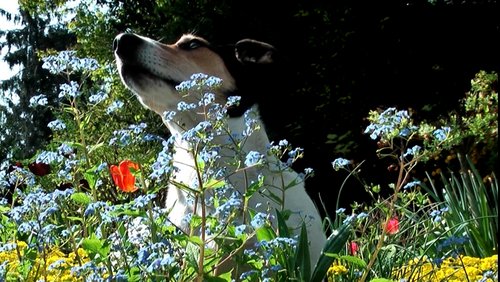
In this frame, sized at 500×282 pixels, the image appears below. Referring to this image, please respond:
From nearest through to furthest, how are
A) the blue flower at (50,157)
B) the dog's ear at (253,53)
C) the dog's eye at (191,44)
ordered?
the blue flower at (50,157) → the dog's eye at (191,44) → the dog's ear at (253,53)

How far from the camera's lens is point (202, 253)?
8.03 feet

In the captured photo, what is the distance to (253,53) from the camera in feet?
16.4

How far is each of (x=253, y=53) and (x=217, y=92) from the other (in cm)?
46

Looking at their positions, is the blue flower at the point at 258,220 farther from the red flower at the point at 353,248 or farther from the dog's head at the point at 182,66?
the red flower at the point at 353,248

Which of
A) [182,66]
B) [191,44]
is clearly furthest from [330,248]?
[191,44]

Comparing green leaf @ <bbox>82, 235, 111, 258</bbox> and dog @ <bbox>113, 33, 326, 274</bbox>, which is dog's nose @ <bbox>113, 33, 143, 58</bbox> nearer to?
dog @ <bbox>113, 33, 326, 274</bbox>

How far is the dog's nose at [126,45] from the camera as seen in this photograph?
4.36 m

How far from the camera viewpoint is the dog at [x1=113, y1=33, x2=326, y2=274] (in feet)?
12.6

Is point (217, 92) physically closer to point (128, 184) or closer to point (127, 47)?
point (127, 47)

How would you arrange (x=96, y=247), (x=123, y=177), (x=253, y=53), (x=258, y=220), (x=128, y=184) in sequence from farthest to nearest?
(x=253, y=53)
(x=123, y=177)
(x=128, y=184)
(x=96, y=247)
(x=258, y=220)

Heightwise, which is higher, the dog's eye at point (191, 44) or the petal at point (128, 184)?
the dog's eye at point (191, 44)

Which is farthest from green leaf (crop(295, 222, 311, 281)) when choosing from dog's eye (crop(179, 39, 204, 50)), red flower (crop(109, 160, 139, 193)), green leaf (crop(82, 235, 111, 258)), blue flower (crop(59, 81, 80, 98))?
dog's eye (crop(179, 39, 204, 50))

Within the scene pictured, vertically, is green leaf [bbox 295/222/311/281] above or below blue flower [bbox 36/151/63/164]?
below

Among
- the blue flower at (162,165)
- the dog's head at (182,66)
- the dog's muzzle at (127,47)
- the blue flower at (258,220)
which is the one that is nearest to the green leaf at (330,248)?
the blue flower at (258,220)
